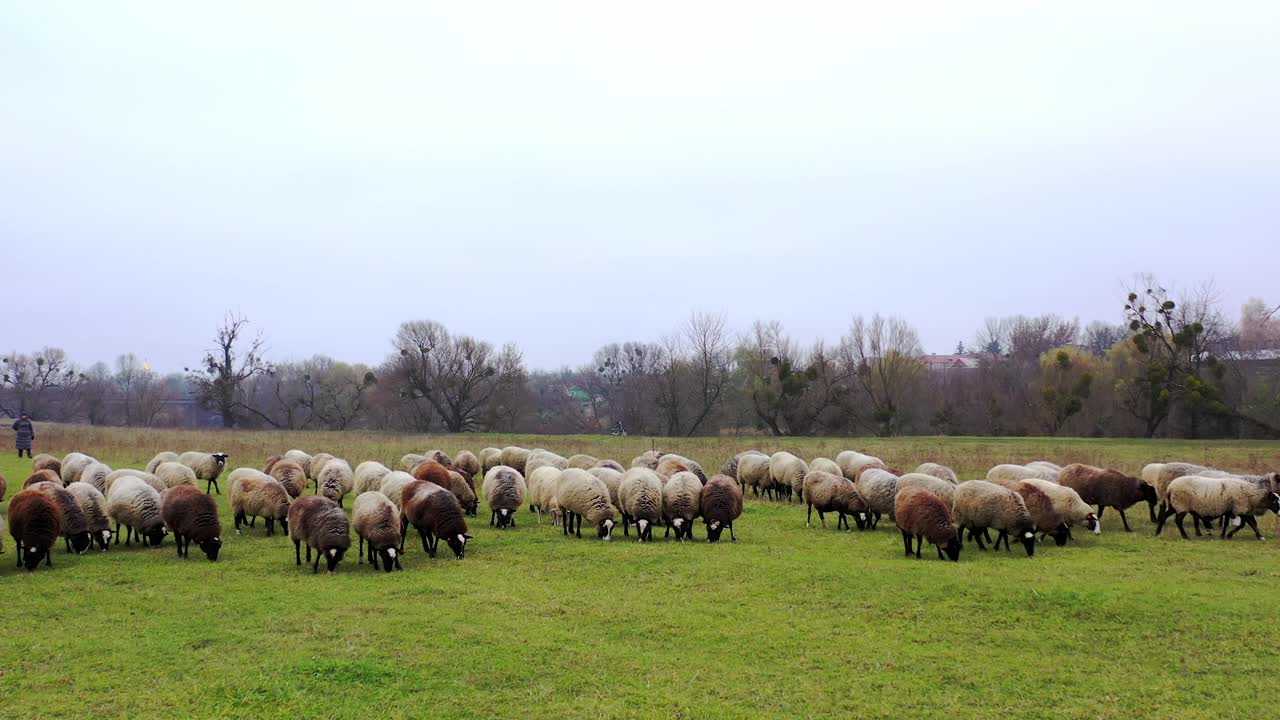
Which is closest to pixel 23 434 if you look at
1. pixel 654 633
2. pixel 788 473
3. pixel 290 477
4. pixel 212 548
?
pixel 290 477

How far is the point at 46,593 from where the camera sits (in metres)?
11.0

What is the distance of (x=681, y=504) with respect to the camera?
51.2ft

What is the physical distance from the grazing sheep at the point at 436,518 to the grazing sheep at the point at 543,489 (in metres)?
3.06

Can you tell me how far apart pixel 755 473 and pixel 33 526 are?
1616 cm

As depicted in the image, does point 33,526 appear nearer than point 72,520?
Yes

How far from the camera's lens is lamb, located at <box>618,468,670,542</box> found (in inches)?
612

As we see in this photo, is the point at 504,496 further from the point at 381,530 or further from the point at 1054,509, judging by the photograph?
the point at 1054,509

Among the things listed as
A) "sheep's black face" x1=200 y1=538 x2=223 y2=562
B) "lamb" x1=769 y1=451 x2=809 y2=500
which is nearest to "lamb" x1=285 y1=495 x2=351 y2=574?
"sheep's black face" x1=200 y1=538 x2=223 y2=562

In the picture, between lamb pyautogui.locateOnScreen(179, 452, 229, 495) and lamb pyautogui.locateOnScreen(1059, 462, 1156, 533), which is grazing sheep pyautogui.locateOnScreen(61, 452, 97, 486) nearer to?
lamb pyautogui.locateOnScreen(179, 452, 229, 495)

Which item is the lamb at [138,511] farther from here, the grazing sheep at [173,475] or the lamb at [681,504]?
the lamb at [681,504]

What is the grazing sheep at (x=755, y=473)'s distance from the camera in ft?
74.8

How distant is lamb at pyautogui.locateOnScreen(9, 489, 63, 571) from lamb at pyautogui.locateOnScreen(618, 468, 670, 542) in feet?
30.4

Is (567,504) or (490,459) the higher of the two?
(490,459)

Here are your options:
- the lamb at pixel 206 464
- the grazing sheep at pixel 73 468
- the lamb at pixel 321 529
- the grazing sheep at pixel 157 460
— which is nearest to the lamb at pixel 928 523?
the lamb at pixel 321 529
